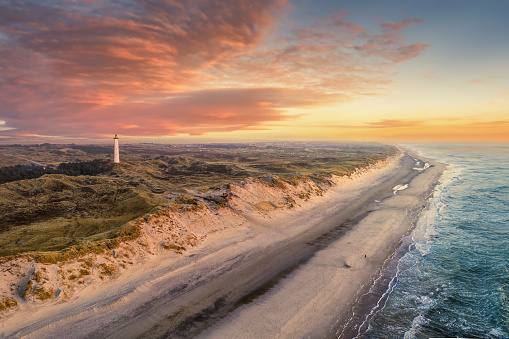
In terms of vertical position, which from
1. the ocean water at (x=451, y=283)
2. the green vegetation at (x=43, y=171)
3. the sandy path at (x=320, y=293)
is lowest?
the ocean water at (x=451, y=283)

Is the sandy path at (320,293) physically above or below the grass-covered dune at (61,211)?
below

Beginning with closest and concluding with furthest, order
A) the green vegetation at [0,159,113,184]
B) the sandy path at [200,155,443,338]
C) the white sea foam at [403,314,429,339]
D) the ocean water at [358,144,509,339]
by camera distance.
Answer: the white sea foam at [403,314,429,339] → the sandy path at [200,155,443,338] → the ocean water at [358,144,509,339] → the green vegetation at [0,159,113,184]

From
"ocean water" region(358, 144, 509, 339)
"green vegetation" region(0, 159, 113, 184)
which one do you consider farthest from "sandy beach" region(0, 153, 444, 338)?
"green vegetation" region(0, 159, 113, 184)

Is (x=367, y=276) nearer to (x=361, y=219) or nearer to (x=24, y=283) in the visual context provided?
(x=361, y=219)

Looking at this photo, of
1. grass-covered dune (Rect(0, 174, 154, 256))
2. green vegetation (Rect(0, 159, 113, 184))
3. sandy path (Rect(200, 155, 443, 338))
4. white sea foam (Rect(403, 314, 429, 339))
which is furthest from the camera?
green vegetation (Rect(0, 159, 113, 184))

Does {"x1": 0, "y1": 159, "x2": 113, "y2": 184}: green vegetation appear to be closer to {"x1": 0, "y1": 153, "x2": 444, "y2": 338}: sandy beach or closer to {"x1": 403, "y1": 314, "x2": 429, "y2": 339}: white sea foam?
{"x1": 0, "y1": 153, "x2": 444, "y2": 338}: sandy beach

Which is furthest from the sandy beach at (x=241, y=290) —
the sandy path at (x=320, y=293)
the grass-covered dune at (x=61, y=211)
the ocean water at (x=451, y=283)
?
the grass-covered dune at (x=61, y=211)

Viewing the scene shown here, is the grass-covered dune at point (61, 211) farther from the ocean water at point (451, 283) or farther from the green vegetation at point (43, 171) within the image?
the ocean water at point (451, 283)
